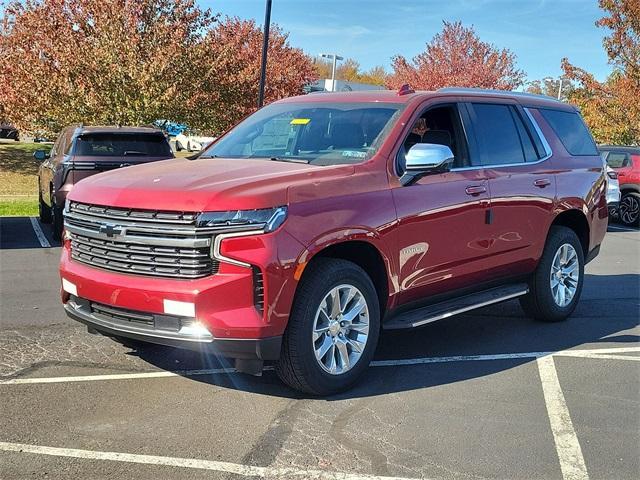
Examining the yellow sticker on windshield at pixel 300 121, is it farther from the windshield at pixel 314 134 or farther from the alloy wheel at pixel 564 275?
the alloy wheel at pixel 564 275

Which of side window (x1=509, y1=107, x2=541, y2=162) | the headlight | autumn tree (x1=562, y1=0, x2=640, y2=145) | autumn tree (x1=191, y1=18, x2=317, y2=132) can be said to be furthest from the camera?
autumn tree (x1=562, y1=0, x2=640, y2=145)

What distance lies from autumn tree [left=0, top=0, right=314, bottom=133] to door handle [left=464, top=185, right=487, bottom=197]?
1461cm

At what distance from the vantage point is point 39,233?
1137 cm

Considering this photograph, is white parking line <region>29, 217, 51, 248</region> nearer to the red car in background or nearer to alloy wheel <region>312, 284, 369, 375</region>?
alloy wheel <region>312, 284, 369, 375</region>

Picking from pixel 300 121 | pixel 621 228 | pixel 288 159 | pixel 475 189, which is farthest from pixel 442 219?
pixel 621 228

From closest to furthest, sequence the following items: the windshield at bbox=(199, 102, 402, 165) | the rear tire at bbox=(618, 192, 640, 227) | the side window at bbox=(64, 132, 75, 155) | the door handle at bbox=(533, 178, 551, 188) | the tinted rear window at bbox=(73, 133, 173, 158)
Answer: the windshield at bbox=(199, 102, 402, 165) → the door handle at bbox=(533, 178, 551, 188) → the tinted rear window at bbox=(73, 133, 173, 158) → the side window at bbox=(64, 132, 75, 155) → the rear tire at bbox=(618, 192, 640, 227)

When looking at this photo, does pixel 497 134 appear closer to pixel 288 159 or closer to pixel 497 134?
pixel 497 134

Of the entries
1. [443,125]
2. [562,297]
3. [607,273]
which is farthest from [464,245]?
[607,273]

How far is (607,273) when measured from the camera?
9367 millimetres

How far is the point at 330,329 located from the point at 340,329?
0.09 m

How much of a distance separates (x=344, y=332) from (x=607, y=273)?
6.10 m

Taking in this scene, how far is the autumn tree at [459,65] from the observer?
112 ft

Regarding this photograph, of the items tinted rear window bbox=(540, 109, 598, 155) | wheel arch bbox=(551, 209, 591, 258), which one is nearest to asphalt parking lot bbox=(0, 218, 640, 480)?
wheel arch bbox=(551, 209, 591, 258)

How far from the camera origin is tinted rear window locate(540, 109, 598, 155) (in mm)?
6711
